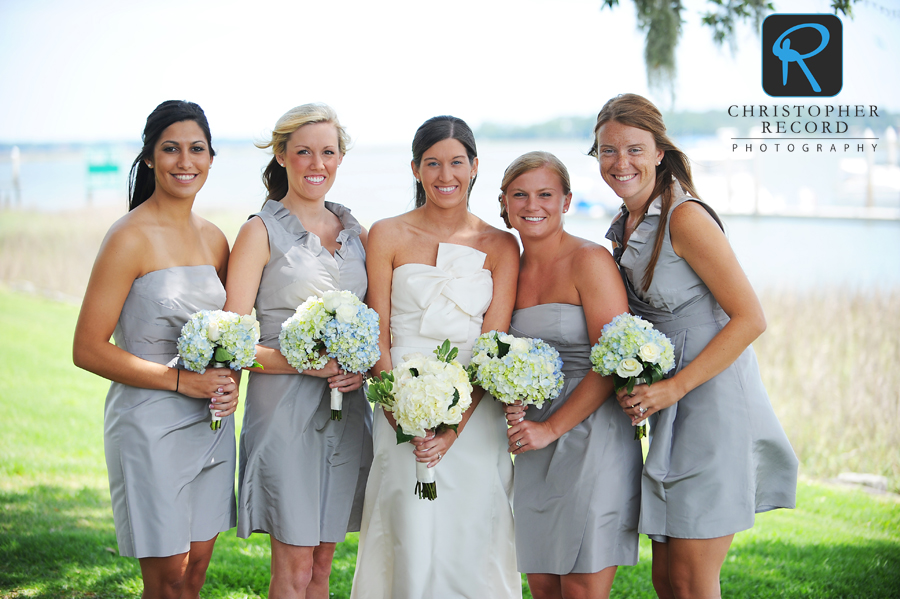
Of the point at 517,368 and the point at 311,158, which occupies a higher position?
the point at 311,158

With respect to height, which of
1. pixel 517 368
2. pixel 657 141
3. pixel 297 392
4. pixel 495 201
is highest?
pixel 495 201

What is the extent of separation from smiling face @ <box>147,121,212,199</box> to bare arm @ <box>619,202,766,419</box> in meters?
2.65

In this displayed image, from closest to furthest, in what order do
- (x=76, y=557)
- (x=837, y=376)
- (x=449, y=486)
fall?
1. (x=449, y=486)
2. (x=76, y=557)
3. (x=837, y=376)

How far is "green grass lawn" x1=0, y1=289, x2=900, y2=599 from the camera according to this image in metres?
5.57

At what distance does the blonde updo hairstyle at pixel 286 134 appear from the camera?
4.15m

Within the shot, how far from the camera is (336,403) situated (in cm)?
395

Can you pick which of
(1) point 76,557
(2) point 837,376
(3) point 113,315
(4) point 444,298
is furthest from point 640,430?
(2) point 837,376

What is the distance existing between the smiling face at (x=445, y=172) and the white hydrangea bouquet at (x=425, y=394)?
98 centimetres

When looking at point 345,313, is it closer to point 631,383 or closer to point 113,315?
point 113,315

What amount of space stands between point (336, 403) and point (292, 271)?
81 cm

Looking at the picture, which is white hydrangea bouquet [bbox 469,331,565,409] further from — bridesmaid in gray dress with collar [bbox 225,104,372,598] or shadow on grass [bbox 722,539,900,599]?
shadow on grass [bbox 722,539,900,599]

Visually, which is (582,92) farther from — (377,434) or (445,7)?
(377,434)

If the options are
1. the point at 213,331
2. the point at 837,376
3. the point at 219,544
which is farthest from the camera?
the point at 837,376

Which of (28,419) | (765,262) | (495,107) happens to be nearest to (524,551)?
(28,419)
